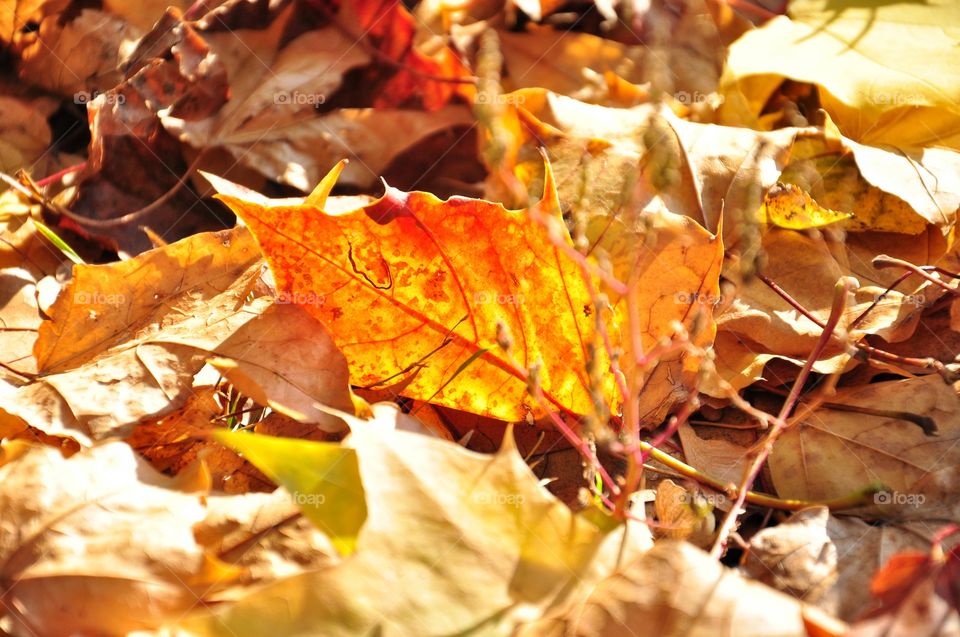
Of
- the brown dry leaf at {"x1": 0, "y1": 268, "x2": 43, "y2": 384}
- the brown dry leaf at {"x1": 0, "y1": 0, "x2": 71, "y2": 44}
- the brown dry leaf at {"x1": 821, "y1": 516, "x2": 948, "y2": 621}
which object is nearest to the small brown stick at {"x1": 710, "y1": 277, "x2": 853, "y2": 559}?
the brown dry leaf at {"x1": 821, "y1": 516, "x2": 948, "y2": 621}

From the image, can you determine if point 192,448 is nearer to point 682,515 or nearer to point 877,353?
point 682,515

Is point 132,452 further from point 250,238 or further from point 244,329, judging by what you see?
point 250,238

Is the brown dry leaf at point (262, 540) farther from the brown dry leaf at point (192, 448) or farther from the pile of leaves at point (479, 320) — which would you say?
the brown dry leaf at point (192, 448)

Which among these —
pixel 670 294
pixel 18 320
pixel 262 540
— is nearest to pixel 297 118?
pixel 18 320

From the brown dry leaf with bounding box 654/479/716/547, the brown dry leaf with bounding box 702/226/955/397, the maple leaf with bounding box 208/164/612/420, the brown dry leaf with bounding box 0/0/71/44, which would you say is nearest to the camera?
the brown dry leaf with bounding box 654/479/716/547

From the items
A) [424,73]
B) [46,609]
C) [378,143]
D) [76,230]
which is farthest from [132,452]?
[424,73]

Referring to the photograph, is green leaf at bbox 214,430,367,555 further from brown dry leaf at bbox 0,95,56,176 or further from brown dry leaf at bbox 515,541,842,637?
brown dry leaf at bbox 0,95,56,176

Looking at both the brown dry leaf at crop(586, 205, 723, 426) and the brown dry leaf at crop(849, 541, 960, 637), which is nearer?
the brown dry leaf at crop(849, 541, 960, 637)
